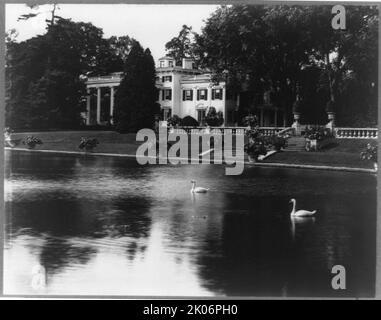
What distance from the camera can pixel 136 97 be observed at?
70.2ft

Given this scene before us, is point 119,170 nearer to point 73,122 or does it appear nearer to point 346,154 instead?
point 73,122

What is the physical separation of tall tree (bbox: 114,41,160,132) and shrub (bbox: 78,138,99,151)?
11.3 feet

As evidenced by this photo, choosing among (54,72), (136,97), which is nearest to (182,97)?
(136,97)

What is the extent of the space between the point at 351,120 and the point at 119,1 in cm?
1703

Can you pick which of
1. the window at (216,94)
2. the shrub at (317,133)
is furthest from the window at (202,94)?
the shrub at (317,133)

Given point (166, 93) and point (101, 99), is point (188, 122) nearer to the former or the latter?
point (166, 93)

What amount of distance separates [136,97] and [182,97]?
18.1 feet

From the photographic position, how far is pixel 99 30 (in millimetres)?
14742

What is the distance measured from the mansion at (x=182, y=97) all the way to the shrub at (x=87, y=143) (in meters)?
3.31

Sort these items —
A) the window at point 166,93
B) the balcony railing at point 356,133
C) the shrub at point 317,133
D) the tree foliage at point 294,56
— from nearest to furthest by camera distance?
the tree foliage at point 294,56 → the window at point 166,93 → the balcony railing at point 356,133 → the shrub at point 317,133

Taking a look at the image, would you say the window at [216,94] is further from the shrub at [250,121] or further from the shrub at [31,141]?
the shrub at [31,141]

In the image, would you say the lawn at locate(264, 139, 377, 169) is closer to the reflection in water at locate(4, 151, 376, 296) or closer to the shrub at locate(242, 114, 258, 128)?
the shrub at locate(242, 114, 258, 128)

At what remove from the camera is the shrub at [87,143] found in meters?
26.1
